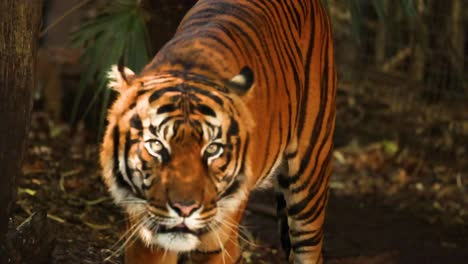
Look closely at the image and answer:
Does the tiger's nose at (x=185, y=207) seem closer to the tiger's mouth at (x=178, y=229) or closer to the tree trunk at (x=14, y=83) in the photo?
the tiger's mouth at (x=178, y=229)

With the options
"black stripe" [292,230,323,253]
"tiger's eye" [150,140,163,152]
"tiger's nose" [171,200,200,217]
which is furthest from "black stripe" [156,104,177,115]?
"black stripe" [292,230,323,253]

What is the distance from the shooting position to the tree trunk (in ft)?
11.9

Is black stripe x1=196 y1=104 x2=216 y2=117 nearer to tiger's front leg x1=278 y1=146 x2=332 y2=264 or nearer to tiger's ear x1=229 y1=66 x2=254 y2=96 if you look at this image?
tiger's ear x1=229 y1=66 x2=254 y2=96

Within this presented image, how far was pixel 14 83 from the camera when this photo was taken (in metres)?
3.67

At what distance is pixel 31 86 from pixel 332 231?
9.54 ft

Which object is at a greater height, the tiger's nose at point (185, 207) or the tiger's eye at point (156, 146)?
the tiger's eye at point (156, 146)

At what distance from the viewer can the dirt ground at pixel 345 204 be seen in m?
4.91

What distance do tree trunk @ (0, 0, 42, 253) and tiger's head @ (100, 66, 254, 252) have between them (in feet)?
1.47

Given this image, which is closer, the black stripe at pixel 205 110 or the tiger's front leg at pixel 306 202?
the black stripe at pixel 205 110

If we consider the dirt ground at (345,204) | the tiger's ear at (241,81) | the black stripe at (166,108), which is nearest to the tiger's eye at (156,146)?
the black stripe at (166,108)

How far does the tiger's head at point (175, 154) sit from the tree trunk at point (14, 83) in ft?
1.47

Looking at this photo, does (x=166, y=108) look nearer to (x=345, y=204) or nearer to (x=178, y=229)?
(x=178, y=229)

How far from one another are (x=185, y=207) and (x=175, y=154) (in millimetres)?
171

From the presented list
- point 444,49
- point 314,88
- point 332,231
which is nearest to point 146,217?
point 314,88
